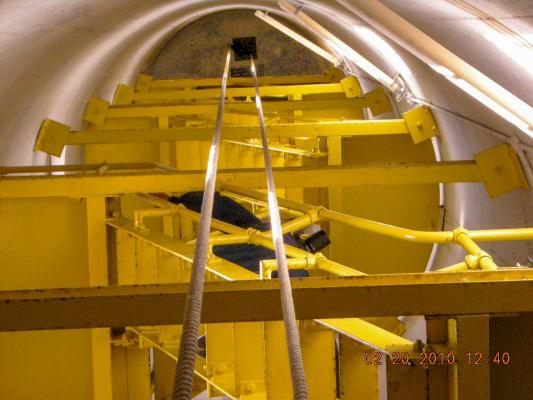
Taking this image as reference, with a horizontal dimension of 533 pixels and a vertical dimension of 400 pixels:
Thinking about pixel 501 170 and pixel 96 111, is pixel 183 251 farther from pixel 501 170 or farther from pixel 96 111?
pixel 96 111

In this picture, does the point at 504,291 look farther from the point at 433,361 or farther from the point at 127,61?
the point at 127,61

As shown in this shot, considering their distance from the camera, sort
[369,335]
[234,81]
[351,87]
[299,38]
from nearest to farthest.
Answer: [369,335] < [299,38] < [351,87] < [234,81]

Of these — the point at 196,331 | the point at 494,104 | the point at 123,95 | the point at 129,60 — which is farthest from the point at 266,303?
the point at 129,60

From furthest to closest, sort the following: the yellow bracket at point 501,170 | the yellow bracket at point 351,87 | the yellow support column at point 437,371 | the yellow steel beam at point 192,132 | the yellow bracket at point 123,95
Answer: the yellow bracket at point 123,95 < the yellow bracket at point 351,87 < the yellow steel beam at point 192,132 < the yellow bracket at point 501,170 < the yellow support column at point 437,371

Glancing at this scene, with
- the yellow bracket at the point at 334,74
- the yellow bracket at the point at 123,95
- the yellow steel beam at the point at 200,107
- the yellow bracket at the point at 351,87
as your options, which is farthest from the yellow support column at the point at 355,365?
the yellow bracket at the point at 334,74

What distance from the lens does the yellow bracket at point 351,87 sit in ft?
24.4

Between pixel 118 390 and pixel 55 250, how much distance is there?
3.11ft

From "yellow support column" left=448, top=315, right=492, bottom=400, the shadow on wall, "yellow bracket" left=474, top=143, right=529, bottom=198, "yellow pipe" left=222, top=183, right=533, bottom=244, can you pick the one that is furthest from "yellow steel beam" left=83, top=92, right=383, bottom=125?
"yellow support column" left=448, top=315, right=492, bottom=400

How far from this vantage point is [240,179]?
425cm

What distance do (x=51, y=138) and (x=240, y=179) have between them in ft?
6.25

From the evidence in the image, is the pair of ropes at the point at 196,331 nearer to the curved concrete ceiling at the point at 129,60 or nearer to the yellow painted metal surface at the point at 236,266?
the yellow painted metal surface at the point at 236,266

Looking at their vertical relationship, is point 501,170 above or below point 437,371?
above

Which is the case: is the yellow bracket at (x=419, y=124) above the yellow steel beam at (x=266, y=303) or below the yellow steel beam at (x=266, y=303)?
above

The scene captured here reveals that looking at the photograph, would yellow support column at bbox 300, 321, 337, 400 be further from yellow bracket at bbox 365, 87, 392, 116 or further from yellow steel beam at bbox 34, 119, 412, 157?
yellow bracket at bbox 365, 87, 392, 116
